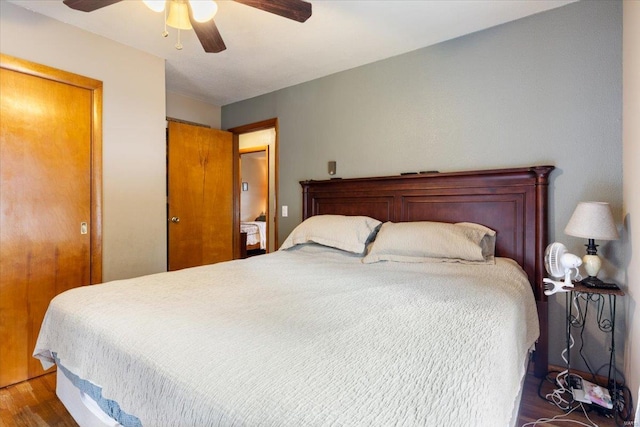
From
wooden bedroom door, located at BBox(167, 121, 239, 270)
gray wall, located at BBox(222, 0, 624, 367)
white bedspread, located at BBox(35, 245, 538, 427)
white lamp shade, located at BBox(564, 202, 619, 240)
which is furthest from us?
wooden bedroom door, located at BBox(167, 121, 239, 270)

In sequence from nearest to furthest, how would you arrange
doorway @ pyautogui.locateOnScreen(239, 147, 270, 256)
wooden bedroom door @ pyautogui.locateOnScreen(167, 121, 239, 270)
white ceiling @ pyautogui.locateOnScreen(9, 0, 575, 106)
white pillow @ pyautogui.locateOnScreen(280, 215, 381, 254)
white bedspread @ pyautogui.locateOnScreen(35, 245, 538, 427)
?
white bedspread @ pyautogui.locateOnScreen(35, 245, 538, 427), white ceiling @ pyautogui.locateOnScreen(9, 0, 575, 106), white pillow @ pyautogui.locateOnScreen(280, 215, 381, 254), wooden bedroom door @ pyautogui.locateOnScreen(167, 121, 239, 270), doorway @ pyautogui.locateOnScreen(239, 147, 270, 256)

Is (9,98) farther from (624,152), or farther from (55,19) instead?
(624,152)

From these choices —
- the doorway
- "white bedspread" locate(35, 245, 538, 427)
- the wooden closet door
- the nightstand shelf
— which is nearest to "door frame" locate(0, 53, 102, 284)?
the wooden closet door

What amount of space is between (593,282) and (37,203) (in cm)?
347

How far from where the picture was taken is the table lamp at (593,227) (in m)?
1.64

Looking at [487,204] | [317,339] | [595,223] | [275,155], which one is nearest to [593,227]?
[595,223]

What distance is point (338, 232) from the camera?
2410 millimetres

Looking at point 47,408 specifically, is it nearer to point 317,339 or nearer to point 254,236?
point 317,339

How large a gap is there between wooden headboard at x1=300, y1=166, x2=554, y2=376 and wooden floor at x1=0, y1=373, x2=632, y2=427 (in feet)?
1.08

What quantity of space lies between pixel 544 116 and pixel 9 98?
3.45 meters

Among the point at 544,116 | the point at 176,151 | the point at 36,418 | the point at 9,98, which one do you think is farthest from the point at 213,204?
the point at 544,116

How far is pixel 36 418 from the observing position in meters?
1.72

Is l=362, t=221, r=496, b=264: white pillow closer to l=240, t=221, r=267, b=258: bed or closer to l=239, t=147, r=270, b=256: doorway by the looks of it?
l=240, t=221, r=267, b=258: bed

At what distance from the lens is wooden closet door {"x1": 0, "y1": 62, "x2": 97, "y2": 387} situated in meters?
2.02
